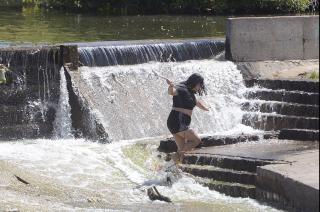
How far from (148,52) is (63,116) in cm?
287

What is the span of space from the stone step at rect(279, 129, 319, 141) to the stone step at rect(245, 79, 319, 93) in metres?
1.68

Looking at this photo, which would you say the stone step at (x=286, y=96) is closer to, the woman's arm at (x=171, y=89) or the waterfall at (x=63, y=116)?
the waterfall at (x=63, y=116)

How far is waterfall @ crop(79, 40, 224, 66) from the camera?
18.4 m

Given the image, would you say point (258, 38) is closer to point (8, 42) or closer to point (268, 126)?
point (268, 126)

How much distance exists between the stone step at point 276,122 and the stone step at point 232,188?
2556 millimetres

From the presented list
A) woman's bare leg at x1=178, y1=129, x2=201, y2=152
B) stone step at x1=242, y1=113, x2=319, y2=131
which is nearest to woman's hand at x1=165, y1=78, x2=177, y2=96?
woman's bare leg at x1=178, y1=129, x2=201, y2=152

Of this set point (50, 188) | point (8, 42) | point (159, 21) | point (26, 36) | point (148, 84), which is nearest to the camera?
point (50, 188)

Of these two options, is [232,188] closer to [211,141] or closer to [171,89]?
[171,89]

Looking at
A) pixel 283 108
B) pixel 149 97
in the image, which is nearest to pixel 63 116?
pixel 149 97

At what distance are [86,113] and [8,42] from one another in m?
6.39

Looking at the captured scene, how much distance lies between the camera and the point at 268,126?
670 inches

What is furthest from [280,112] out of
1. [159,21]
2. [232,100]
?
[159,21]

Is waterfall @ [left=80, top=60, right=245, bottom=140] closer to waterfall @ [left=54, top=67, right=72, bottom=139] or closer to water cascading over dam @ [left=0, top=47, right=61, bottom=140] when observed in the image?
waterfall @ [left=54, top=67, right=72, bottom=139]

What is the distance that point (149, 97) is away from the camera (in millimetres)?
18062
